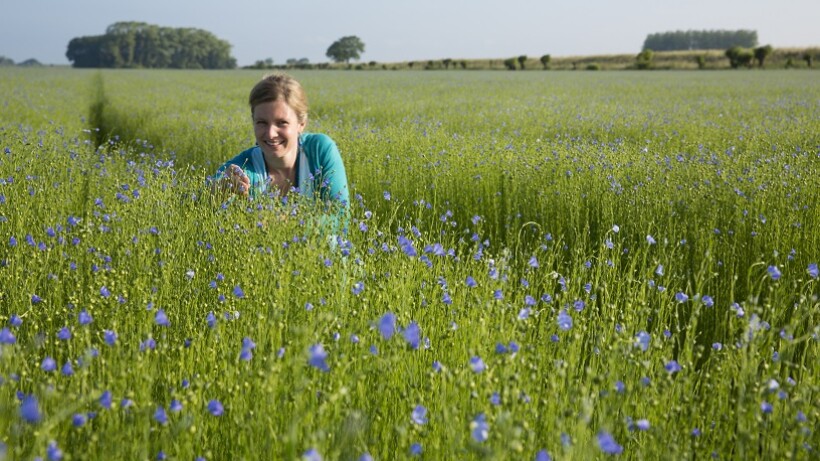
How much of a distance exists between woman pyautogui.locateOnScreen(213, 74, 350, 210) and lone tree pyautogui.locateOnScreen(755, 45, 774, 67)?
5636 cm

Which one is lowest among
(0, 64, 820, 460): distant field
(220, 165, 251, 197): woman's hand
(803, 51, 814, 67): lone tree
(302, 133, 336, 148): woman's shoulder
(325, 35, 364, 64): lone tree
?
(0, 64, 820, 460): distant field

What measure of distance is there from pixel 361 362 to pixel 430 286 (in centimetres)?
85

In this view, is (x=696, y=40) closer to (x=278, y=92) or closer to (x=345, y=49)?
(x=345, y=49)

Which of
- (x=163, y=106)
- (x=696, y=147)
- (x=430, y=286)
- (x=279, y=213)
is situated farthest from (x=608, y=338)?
(x=163, y=106)

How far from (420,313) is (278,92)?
6.18ft

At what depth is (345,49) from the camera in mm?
99000

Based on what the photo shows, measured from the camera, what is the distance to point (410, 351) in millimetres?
2170

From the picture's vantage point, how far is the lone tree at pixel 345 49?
325 feet

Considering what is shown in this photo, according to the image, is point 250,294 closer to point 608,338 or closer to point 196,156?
point 608,338

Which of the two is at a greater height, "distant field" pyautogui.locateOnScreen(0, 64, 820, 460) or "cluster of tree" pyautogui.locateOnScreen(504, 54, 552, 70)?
"cluster of tree" pyautogui.locateOnScreen(504, 54, 552, 70)

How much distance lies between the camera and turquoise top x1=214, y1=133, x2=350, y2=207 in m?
4.15

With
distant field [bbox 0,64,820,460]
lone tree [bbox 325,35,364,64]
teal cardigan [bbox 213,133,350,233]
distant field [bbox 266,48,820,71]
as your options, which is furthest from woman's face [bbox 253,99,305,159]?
lone tree [bbox 325,35,364,64]

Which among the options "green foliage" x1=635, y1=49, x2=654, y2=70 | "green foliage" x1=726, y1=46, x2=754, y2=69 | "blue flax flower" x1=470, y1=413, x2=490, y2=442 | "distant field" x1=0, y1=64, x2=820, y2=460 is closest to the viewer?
"blue flax flower" x1=470, y1=413, x2=490, y2=442

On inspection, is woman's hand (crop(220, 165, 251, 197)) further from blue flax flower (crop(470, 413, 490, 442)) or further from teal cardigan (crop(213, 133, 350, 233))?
blue flax flower (crop(470, 413, 490, 442))
